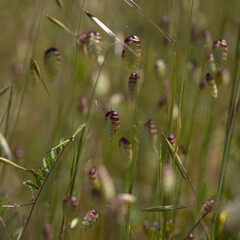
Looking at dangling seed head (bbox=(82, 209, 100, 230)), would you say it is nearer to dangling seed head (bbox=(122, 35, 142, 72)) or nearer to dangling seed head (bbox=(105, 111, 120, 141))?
dangling seed head (bbox=(105, 111, 120, 141))

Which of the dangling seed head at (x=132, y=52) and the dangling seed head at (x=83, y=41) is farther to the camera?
the dangling seed head at (x=83, y=41)

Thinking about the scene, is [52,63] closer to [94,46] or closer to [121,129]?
[94,46]

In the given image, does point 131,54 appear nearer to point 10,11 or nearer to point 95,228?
point 95,228

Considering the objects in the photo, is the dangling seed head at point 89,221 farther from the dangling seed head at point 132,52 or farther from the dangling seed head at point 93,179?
the dangling seed head at point 132,52

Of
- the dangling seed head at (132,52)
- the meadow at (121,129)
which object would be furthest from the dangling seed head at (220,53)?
the dangling seed head at (132,52)

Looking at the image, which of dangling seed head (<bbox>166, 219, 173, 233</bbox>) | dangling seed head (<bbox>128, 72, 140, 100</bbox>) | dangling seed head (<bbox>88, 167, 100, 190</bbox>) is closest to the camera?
dangling seed head (<bbox>88, 167, 100, 190</bbox>)

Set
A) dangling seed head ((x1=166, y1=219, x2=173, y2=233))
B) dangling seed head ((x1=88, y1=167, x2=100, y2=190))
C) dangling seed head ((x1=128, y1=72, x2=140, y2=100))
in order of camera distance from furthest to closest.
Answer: dangling seed head ((x1=166, y1=219, x2=173, y2=233)), dangling seed head ((x1=128, y1=72, x2=140, y2=100)), dangling seed head ((x1=88, y1=167, x2=100, y2=190))

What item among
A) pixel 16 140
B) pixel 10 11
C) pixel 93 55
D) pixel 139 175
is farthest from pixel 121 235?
pixel 10 11

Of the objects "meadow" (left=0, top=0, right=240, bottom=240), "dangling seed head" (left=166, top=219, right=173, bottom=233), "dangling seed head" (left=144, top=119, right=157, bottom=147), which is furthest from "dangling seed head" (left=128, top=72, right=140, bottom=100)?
"dangling seed head" (left=166, top=219, right=173, bottom=233)

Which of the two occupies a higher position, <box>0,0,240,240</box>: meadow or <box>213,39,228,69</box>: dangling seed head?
<box>213,39,228,69</box>: dangling seed head

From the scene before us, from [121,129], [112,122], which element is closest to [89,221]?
[112,122]
